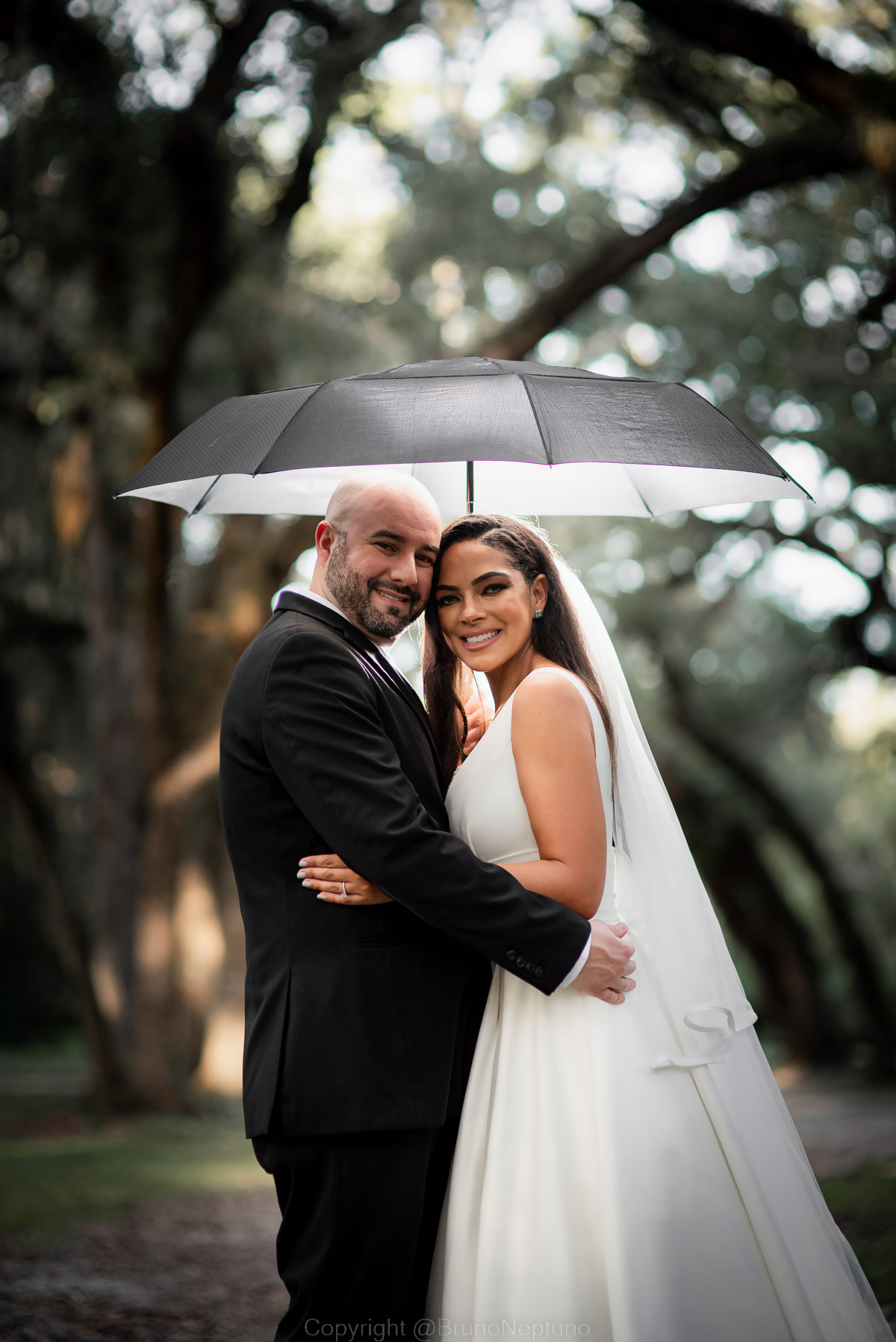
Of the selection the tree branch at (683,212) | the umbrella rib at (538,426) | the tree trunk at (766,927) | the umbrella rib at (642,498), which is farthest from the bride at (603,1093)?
the tree trunk at (766,927)

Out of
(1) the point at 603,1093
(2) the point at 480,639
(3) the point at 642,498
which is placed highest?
(3) the point at 642,498

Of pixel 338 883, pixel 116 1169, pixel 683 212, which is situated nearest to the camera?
pixel 338 883

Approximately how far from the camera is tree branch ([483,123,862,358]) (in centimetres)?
830

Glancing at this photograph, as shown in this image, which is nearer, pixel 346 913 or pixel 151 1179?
pixel 346 913

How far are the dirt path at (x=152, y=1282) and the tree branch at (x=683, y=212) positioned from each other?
20.6 feet

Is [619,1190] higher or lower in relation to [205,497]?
lower

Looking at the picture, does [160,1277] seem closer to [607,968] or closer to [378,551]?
[607,968]

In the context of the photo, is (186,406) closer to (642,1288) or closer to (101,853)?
(101,853)

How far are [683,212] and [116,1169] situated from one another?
27.1 ft

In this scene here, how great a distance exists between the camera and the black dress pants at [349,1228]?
249 centimetres

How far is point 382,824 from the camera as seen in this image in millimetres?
2441

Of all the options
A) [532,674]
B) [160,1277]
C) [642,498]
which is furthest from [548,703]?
[160,1277]

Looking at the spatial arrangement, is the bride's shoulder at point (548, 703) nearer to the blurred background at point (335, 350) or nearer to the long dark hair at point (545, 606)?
the long dark hair at point (545, 606)

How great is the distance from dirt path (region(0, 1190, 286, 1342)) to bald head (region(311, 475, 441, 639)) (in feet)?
11.2
